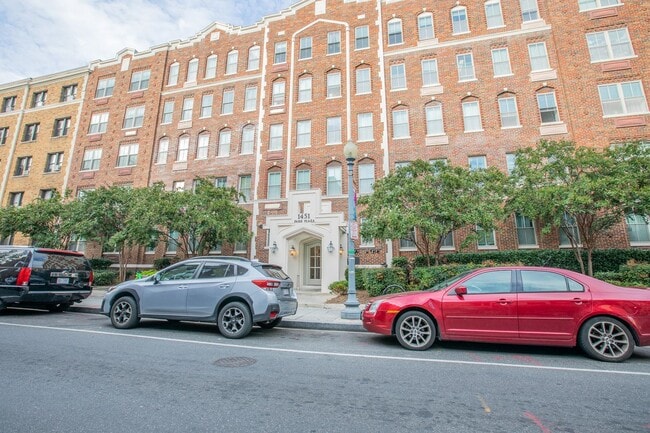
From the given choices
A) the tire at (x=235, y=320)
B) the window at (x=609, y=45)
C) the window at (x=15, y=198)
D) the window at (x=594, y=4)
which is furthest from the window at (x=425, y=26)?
the window at (x=15, y=198)

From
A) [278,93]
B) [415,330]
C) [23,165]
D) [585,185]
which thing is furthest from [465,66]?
[23,165]

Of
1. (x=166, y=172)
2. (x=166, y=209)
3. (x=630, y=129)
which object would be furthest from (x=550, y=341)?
(x=166, y=172)

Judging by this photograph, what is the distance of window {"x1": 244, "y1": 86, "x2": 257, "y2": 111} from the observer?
22234 mm

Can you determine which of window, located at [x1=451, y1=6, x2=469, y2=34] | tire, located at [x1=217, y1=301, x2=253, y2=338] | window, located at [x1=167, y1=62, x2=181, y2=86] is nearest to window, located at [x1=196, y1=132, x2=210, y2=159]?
window, located at [x1=167, y1=62, x2=181, y2=86]

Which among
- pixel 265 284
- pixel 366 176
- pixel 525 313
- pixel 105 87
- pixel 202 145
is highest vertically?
pixel 105 87

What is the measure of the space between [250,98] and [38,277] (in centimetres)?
1695

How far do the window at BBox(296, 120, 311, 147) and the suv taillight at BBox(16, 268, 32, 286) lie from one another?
573 inches

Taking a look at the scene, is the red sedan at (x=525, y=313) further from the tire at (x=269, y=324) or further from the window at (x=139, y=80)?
the window at (x=139, y=80)

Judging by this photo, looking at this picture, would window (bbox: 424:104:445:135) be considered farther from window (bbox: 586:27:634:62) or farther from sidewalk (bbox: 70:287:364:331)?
sidewalk (bbox: 70:287:364:331)

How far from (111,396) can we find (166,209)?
40.6ft

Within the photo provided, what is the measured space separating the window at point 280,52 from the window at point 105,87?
14238 mm

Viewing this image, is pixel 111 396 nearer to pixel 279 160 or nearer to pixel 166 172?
pixel 279 160

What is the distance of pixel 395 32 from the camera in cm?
2083

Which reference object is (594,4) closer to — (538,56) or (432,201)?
(538,56)
